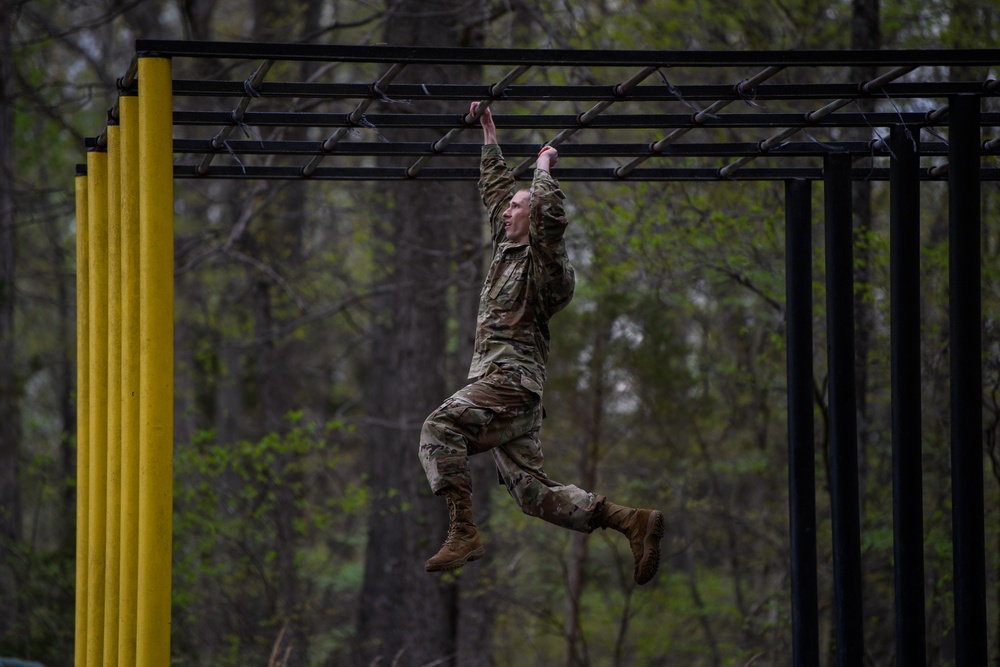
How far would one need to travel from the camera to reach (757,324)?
13.7 meters

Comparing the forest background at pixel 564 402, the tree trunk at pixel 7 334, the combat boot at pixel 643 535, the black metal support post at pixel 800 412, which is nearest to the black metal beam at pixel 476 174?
the black metal support post at pixel 800 412

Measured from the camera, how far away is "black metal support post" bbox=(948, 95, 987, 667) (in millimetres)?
4480

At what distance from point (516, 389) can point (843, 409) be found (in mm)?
1758

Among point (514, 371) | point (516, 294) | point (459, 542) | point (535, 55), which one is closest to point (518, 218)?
point (516, 294)

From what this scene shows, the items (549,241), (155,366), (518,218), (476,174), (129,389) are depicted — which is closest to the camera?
(155,366)

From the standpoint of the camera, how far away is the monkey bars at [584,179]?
404 cm

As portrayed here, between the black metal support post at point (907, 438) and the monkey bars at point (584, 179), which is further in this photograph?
the black metal support post at point (907, 438)

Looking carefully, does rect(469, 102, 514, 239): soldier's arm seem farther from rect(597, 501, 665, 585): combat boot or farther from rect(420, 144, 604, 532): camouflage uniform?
rect(597, 501, 665, 585): combat boot

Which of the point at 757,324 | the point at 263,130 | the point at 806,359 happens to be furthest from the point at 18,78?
the point at 806,359

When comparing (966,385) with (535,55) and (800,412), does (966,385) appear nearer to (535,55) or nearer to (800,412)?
(800,412)

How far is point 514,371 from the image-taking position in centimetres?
472

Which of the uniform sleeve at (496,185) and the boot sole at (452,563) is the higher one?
the uniform sleeve at (496,185)

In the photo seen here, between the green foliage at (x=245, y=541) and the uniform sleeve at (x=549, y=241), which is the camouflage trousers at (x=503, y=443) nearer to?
the uniform sleeve at (x=549, y=241)

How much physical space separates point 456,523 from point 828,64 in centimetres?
235
